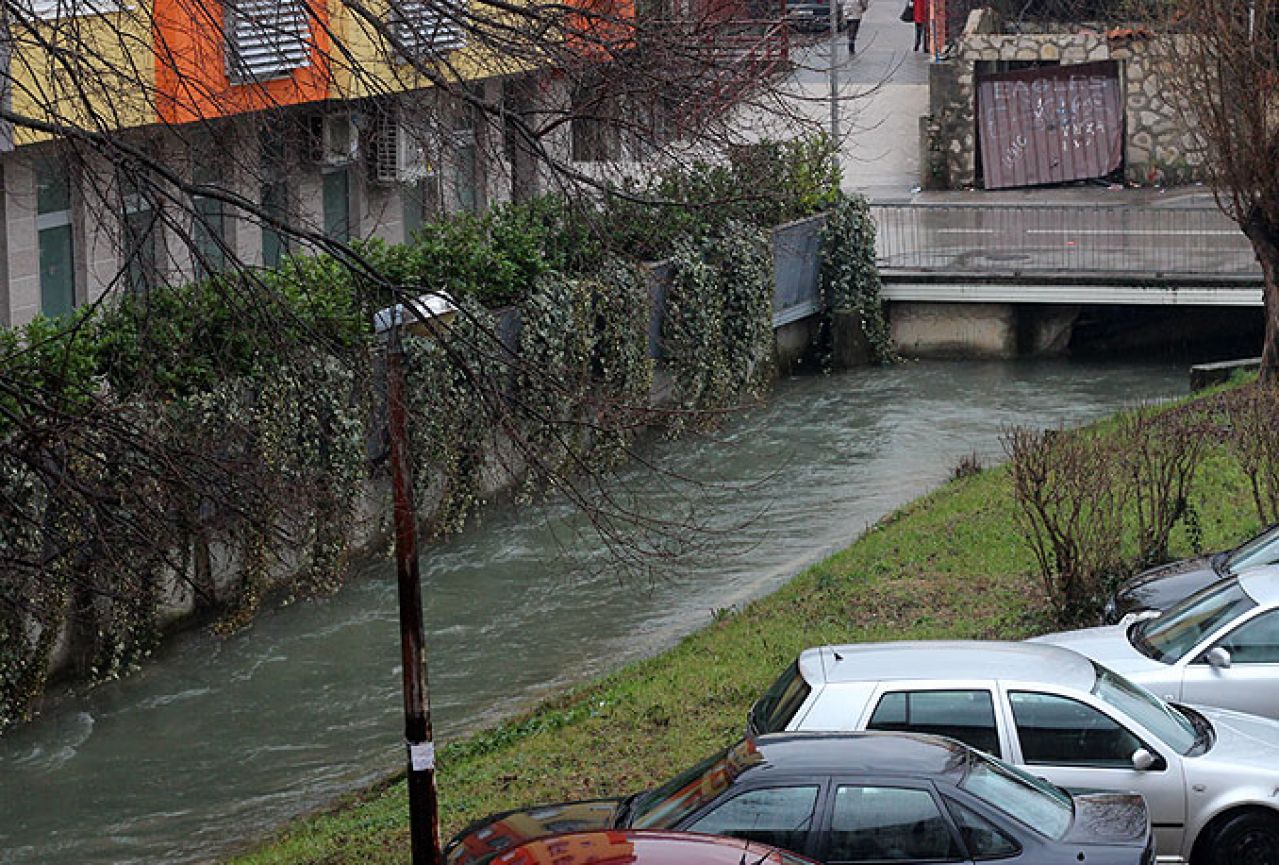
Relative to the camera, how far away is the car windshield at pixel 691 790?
9.03 m

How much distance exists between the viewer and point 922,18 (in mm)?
49594

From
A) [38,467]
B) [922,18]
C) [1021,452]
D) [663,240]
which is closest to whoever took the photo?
[38,467]

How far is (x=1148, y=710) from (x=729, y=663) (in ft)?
18.2

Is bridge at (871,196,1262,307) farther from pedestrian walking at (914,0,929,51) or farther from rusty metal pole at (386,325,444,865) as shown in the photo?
rusty metal pole at (386,325,444,865)

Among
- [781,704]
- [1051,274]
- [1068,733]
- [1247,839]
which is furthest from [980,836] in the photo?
[1051,274]

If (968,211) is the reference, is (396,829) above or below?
below

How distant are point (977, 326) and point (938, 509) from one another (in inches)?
434

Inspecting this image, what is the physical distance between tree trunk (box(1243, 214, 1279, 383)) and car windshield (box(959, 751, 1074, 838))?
13.7 metres

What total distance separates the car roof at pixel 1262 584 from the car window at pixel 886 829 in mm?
4325

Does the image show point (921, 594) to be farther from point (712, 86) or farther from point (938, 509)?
point (712, 86)

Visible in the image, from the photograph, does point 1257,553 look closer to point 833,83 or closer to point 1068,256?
point 833,83

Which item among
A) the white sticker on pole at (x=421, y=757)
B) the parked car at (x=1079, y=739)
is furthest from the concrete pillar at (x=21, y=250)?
the parked car at (x=1079, y=739)

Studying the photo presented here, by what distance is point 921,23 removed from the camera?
164ft

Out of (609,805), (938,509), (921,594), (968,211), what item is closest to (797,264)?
(968,211)
